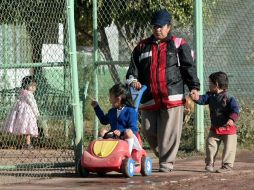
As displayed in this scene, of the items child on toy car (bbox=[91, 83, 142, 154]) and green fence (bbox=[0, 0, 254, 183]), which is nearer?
child on toy car (bbox=[91, 83, 142, 154])

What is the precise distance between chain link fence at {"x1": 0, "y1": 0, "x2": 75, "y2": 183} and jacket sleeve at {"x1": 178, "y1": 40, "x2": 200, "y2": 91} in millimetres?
1432

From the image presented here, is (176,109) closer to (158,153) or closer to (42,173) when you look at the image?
(158,153)

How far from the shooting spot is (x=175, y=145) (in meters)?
10.1

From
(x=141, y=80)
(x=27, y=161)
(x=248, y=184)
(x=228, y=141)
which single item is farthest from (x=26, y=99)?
(x=248, y=184)

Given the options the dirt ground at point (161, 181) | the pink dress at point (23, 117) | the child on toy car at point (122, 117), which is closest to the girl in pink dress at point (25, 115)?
the pink dress at point (23, 117)

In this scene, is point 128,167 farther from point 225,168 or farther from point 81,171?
point 225,168

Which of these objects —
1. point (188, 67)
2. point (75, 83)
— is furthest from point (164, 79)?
point (75, 83)

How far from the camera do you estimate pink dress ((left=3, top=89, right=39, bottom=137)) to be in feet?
36.5

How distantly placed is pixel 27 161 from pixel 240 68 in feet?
13.9

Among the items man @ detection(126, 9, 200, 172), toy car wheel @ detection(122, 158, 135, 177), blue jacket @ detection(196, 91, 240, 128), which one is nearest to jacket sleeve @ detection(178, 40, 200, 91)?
man @ detection(126, 9, 200, 172)

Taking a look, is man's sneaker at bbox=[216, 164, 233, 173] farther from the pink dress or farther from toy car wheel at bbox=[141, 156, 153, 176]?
the pink dress

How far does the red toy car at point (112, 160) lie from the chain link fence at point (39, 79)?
74 centimetres

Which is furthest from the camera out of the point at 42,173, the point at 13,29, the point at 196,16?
the point at 196,16

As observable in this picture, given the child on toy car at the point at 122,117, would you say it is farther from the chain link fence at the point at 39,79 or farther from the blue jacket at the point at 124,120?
the chain link fence at the point at 39,79
